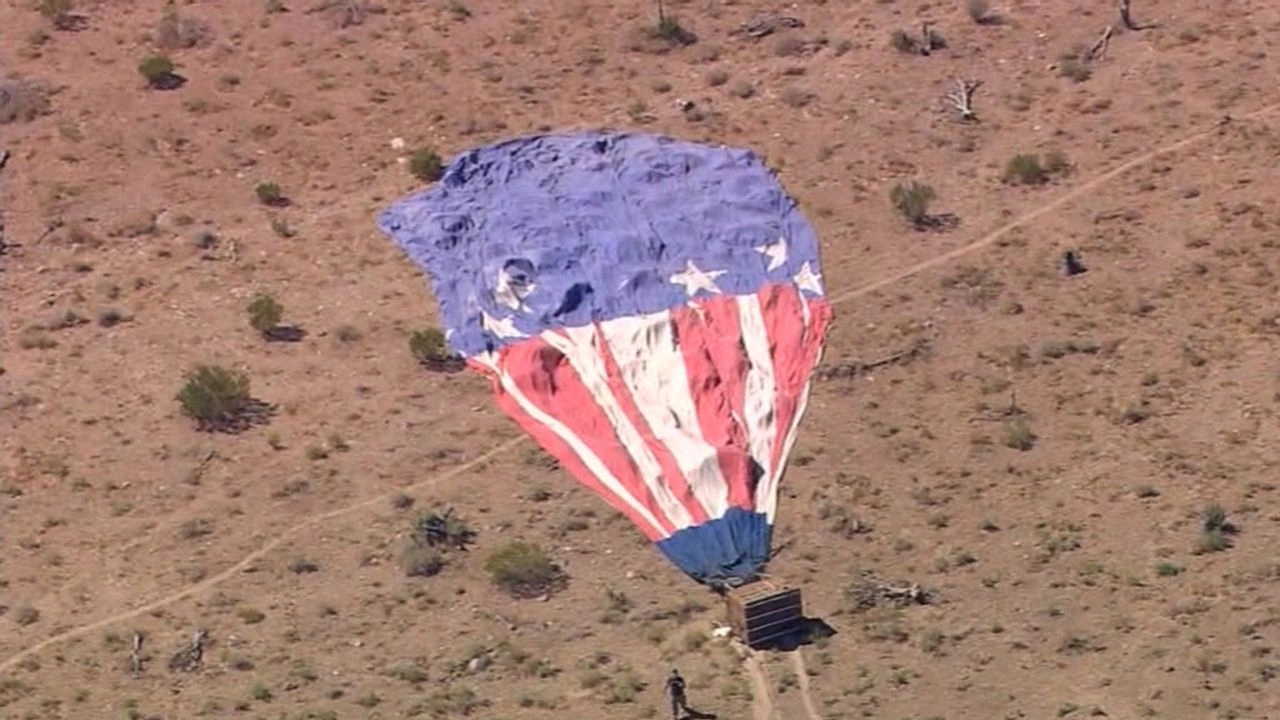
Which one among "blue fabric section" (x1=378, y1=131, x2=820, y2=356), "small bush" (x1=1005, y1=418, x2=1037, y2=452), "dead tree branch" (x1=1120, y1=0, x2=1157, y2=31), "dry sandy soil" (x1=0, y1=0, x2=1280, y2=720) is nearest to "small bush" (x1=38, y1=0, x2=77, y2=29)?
"dry sandy soil" (x1=0, y1=0, x2=1280, y2=720)

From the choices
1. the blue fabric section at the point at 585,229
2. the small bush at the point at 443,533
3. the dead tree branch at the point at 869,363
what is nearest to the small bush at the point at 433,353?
the blue fabric section at the point at 585,229

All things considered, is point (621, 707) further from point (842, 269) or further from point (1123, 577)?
point (842, 269)

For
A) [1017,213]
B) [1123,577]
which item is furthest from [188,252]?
[1123,577]

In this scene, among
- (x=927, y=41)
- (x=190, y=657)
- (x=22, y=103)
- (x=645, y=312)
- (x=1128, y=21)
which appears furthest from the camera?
(x=1128, y=21)

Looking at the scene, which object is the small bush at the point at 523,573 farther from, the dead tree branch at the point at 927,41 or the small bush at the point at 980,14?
the small bush at the point at 980,14

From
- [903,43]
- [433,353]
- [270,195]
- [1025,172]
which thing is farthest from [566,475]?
[903,43]

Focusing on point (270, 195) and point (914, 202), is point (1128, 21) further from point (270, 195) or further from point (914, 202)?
point (270, 195)

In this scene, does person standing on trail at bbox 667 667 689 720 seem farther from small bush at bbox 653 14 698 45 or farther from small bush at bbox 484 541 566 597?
small bush at bbox 653 14 698 45
